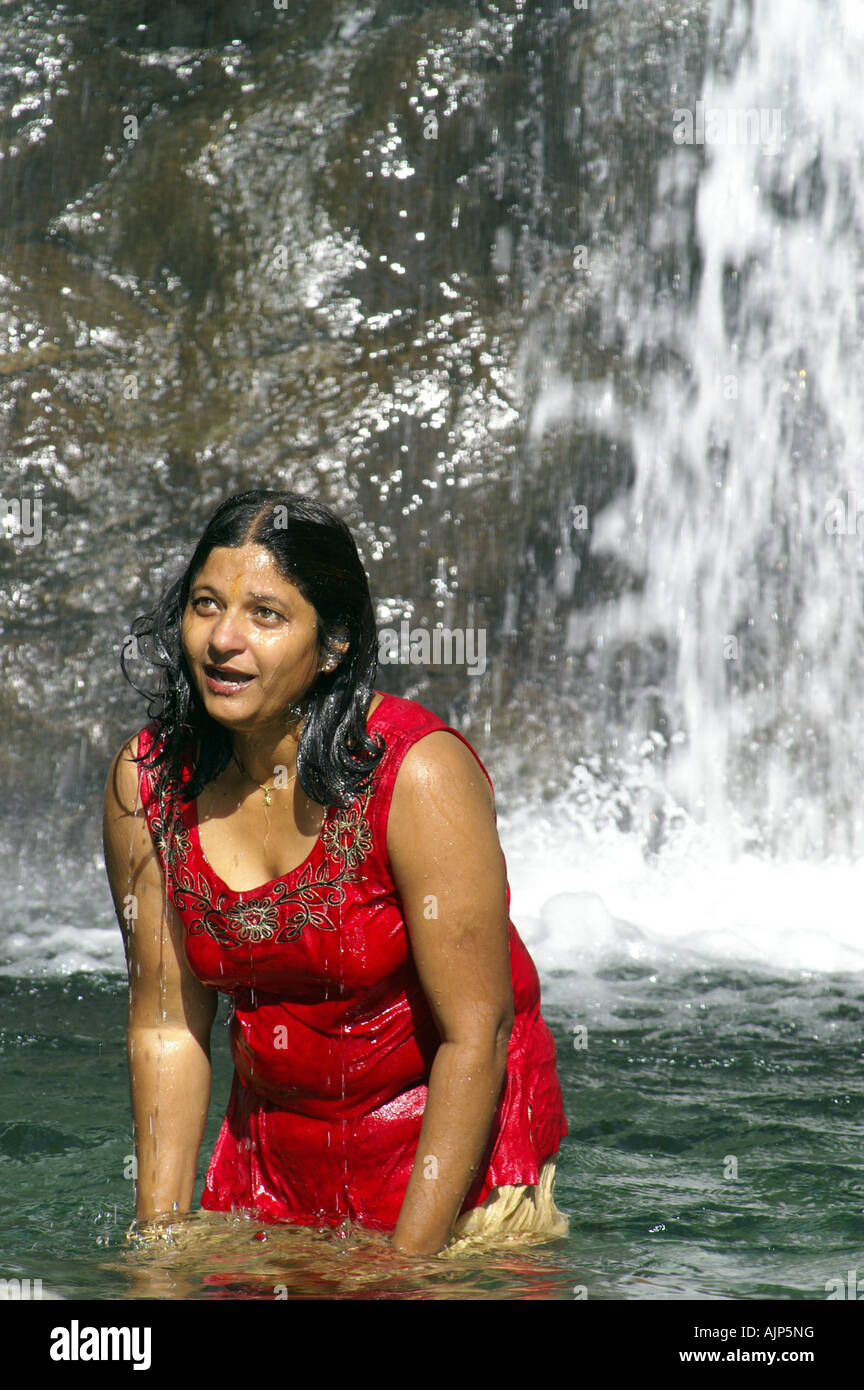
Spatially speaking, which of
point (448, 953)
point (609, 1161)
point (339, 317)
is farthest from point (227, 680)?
point (339, 317)

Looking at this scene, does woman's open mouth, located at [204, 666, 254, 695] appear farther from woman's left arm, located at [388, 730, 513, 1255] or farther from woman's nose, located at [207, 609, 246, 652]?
woman's left arm, located at [388, 730, 513, 1255]

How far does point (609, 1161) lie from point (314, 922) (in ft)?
6.04

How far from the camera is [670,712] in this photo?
7.84 m

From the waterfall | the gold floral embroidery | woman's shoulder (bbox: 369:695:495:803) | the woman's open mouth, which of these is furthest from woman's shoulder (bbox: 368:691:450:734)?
the waterfall

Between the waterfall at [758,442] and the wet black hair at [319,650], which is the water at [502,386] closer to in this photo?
the waterfall at [758,442]

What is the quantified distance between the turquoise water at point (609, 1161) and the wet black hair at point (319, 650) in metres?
0.90

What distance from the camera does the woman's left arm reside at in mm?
2729

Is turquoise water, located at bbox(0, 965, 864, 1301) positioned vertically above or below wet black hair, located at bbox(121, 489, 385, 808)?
below

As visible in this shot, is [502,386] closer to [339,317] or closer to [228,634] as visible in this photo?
[339,317]

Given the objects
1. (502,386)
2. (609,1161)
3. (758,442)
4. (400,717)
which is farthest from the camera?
(758,442)

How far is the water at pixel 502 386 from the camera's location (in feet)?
25.0

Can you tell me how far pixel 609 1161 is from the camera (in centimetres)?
423
